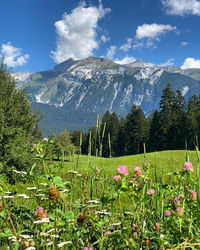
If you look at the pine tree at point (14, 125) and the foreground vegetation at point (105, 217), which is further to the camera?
the pine tree at point (14, 125)

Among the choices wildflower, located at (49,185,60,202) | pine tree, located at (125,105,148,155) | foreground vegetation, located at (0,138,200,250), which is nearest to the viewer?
wildflower, located at (49,185,60,202)

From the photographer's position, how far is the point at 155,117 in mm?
57031

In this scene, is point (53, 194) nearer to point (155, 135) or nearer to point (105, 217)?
point (105, 217)

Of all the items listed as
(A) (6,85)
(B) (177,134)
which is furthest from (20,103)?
(B) (177,134)

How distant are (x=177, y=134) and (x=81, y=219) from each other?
5376cm

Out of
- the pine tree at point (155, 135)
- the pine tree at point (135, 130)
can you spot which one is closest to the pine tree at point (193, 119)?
the pine tree at point (155, 135)

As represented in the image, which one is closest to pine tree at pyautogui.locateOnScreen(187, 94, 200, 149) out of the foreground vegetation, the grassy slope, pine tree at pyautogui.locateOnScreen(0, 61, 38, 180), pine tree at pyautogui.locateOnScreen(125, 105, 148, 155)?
pine tree at pyautogui.locateOnScreen(125, 105, 148, 155)

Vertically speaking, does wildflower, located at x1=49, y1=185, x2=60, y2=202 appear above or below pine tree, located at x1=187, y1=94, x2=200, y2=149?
below

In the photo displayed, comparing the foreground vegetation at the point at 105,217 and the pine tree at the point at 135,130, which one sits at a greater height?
the pine tree at the point at 135,130

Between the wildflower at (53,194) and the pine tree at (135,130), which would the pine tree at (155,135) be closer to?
the pine tree at (135,130)

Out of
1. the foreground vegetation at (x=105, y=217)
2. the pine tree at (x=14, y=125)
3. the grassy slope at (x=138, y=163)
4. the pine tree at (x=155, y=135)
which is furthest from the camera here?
the pine tree at (x=155, y=135)

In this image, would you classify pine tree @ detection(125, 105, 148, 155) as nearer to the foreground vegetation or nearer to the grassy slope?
the grassy slope

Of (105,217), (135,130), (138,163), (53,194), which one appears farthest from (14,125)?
(135,130)

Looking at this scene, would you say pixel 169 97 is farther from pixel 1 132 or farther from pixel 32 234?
pixel 32 234
